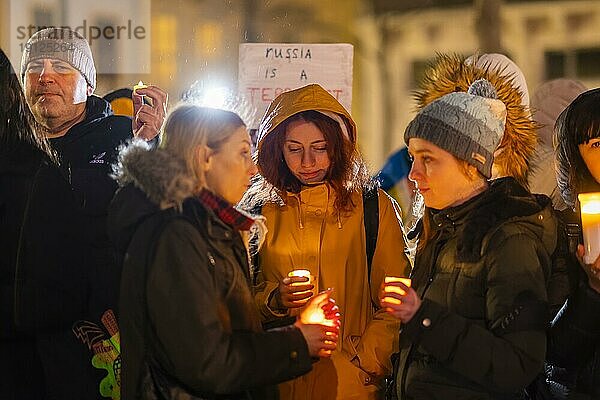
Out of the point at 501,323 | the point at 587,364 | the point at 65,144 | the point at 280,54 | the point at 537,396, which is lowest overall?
the point at 537,396

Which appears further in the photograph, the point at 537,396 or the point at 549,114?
the point at 549,114

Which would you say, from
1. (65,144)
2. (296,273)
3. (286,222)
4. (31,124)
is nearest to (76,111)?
(65,144)

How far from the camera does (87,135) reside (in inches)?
169

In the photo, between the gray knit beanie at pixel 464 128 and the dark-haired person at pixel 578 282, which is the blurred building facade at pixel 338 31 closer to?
the dark-haired person at pixel 578 282

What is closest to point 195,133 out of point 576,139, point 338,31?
point 576,139

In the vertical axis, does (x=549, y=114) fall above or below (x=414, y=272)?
above

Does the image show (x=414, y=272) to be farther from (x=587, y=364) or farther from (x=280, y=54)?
(x=280, y=54)

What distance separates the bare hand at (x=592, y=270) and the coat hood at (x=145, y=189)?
1.20 metres

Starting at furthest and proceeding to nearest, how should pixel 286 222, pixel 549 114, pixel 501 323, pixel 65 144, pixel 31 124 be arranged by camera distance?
pixel 549 114, pixel 65 144, pixel 286 222, pixel 31 124, pixel 501 323

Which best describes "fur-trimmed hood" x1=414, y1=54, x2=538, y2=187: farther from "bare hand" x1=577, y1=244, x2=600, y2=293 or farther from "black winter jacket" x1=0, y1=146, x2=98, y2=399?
"black winter jacket" x1=0, y1=146, x2=98, y2=399

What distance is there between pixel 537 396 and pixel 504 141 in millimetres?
927

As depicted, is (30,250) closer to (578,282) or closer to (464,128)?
(464,128)

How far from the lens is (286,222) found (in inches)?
148

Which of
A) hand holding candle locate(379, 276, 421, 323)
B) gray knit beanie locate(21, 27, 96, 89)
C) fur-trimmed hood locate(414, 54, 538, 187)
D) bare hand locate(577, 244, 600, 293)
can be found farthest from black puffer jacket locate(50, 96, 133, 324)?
bare hand locate(577, 244, 600, 293)
